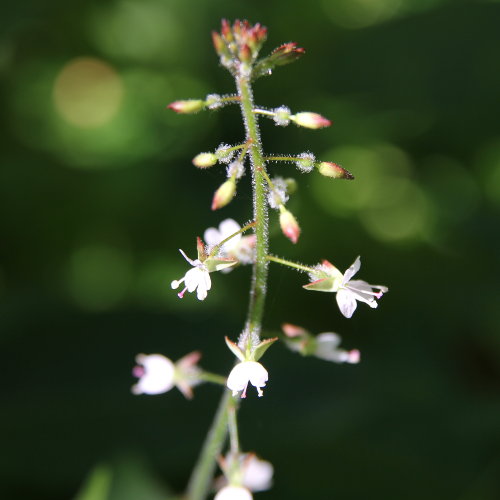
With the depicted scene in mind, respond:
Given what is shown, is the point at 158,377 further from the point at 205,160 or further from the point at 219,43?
the point at 219,43

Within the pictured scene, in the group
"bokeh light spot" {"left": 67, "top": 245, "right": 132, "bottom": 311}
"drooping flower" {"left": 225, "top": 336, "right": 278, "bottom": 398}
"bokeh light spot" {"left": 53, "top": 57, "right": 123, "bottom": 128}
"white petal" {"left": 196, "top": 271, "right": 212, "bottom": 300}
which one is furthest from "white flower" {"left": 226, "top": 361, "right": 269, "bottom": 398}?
"bokeh light spot" {"left": 53, "top": 57, "right": 123, "bottom": 128}

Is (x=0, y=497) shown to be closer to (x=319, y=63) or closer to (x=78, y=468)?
(x=78, y=468)

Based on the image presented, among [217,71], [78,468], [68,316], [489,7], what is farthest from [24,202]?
[489,7]

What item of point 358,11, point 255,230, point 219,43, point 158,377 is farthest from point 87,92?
point 255,230

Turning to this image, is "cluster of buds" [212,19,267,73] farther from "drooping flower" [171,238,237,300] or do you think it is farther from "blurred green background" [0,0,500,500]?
"blurred green background" [0,0,500,500]

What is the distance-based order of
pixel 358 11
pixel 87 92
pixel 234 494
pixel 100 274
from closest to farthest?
1. pixel 234 494
2. pixel 100 274
3. pixel 87 92
4. pixel 358 11

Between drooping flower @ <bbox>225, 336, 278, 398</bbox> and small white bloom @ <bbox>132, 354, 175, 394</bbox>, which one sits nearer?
drooping flower @ <bbox>225, 336, 278, 398</bbox>

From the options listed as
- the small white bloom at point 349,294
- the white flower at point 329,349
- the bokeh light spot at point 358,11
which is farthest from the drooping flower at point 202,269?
the bokeh light spot at point 358,11

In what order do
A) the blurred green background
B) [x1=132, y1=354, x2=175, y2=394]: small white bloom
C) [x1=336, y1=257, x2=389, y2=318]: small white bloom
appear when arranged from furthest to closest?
1. the blurred green background
2. [x1=132, y1=354, x2=175, y2=394]: small white bloom
3. [x1=336, y1=257, x2=389, y2=318]: small white bloom
